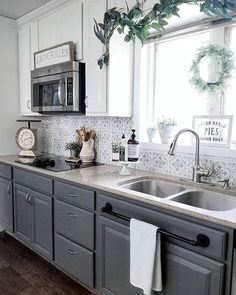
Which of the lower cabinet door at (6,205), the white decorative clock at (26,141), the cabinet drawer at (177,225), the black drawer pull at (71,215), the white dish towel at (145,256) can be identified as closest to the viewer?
the cabinet drawer at (177,225)

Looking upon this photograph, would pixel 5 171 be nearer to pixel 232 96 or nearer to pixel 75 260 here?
pixel 75 260

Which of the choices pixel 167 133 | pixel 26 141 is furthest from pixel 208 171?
pixel 26 141

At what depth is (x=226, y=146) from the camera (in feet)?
6.07

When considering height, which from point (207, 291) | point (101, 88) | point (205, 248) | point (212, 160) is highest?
point (101, 88)

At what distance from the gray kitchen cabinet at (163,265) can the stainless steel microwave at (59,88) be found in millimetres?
1022

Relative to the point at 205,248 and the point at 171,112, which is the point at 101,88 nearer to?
the point at 171,112

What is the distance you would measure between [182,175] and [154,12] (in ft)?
4.01

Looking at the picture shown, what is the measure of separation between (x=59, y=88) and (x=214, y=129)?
1.43 metres

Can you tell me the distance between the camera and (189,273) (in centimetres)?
135

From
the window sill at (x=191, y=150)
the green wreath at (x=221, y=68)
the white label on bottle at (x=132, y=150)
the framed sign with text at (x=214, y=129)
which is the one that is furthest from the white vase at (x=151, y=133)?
the green wreath at (x=221, y=68)

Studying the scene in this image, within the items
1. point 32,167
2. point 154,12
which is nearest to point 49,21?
point 154,12

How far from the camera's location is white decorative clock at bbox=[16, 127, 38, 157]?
301 cm

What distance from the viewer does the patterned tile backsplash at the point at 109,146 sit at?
1.85 m

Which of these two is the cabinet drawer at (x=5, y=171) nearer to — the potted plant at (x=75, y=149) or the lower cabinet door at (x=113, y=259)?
the potted plant at (x=75, y=149)
